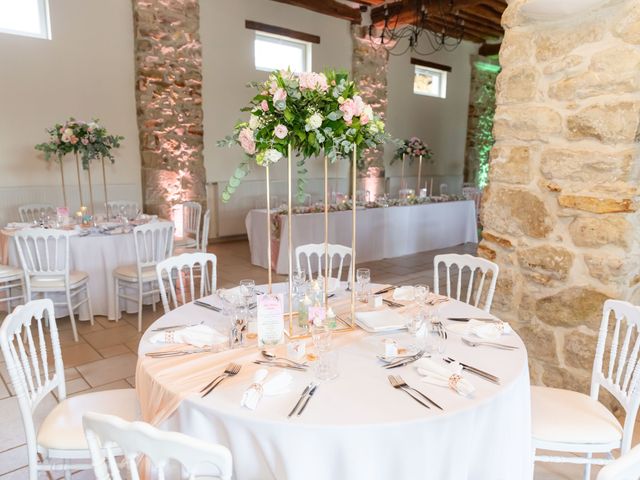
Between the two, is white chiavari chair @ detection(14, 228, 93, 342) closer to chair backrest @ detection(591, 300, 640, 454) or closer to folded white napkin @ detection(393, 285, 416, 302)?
folded white napkin @ detection(393, 285, 416, 302)

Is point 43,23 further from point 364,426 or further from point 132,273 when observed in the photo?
point 364,426

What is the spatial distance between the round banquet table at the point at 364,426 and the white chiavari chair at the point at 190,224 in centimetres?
364

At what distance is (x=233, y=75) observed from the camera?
732 centimetres

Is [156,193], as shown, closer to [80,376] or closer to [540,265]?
[80,376]

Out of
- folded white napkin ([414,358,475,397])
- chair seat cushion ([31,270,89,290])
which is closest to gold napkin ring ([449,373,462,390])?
folded white napkin ([414,358,475,397])

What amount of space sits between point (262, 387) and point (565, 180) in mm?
2053

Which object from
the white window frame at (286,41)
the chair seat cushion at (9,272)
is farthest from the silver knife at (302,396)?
the white window frame at (286,41)

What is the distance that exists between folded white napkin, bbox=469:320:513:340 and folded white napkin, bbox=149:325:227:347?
3.22 feet

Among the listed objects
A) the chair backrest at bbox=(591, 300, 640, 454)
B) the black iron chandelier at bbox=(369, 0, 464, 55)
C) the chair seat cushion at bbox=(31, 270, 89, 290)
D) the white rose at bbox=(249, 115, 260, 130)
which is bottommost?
the chair seat cushion at bbox=(31, 270, 89, 290)

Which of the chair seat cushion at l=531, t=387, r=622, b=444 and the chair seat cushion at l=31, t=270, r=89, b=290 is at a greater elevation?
the chair seat cushion at l=31, t=270, r=89, b=290

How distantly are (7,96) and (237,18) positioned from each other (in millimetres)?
3412

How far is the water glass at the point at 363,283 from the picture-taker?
2197 millimetres

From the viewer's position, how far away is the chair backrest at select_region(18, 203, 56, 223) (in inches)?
202

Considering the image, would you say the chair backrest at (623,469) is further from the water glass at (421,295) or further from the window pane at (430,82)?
the window pane at (430,82)
